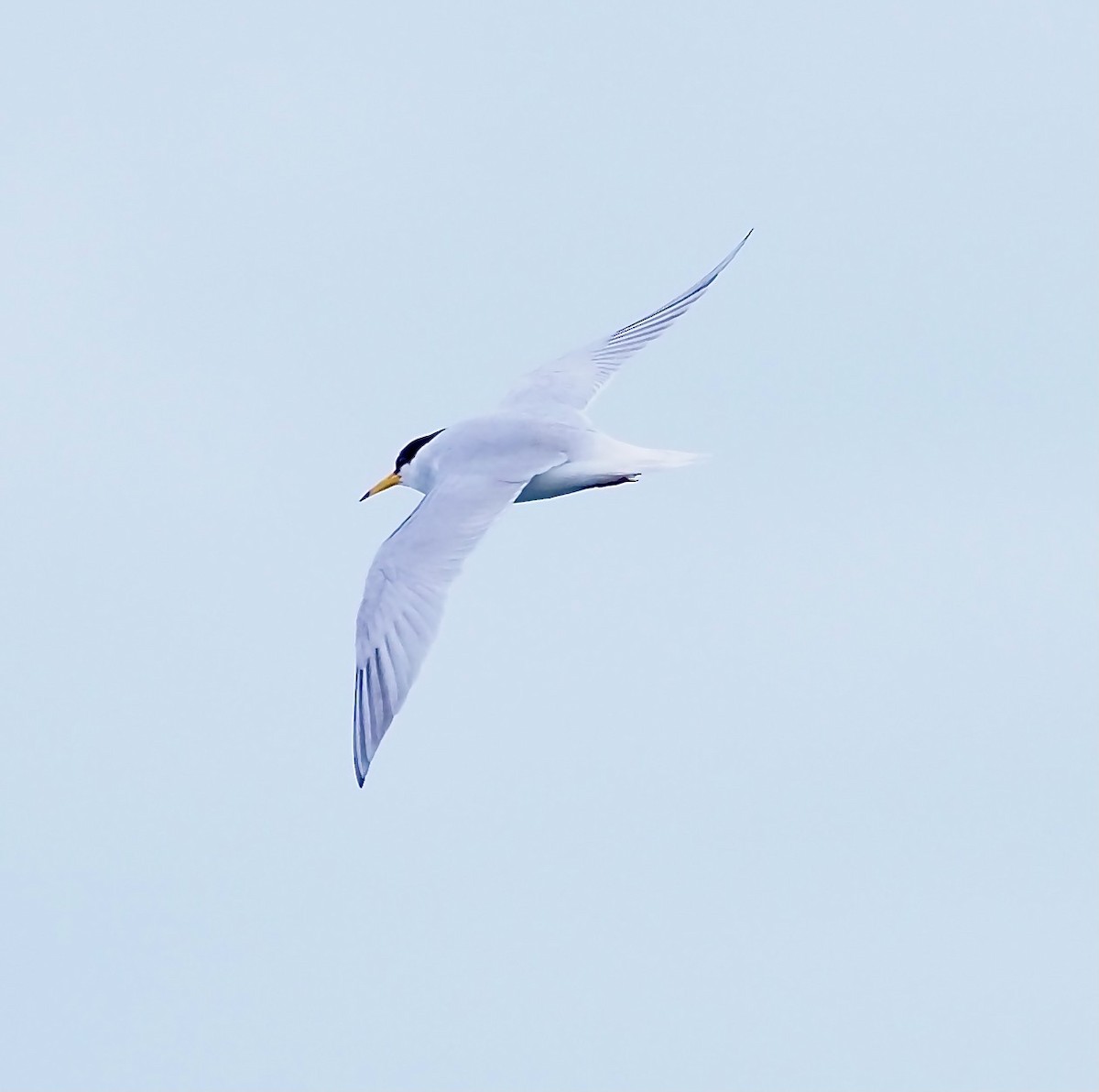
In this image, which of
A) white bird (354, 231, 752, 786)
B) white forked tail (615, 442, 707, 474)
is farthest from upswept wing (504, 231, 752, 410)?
white forked tail (615, 442, 707, 474)

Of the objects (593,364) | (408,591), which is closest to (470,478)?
(408,591)

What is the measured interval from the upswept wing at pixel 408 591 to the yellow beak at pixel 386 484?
160 cm

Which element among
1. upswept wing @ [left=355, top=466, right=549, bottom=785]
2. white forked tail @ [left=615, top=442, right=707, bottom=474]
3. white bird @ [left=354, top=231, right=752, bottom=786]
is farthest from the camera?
white forked tail @ [left=615, top=442, right=707, bottom=474]

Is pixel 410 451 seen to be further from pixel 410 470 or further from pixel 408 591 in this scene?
pixel 408 591

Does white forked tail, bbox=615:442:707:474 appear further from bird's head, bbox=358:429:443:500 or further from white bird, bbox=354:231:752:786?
bird's head, bbox=358:429:443:500

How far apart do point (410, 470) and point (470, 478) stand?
1.28m

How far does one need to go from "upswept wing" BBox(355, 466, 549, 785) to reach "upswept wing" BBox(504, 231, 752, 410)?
1540 millimetres

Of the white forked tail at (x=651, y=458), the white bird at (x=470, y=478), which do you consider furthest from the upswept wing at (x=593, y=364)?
the white forked tail at (x=651, y=458)

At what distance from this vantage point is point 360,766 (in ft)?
29.6

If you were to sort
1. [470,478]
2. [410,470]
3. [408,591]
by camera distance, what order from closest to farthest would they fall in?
[408,591] → [470,478] → [410,470]

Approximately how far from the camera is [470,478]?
34.2ft

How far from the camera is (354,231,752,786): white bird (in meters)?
9.47

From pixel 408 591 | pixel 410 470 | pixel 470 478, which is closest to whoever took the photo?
pixel 408 591

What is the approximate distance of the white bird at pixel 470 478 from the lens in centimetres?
947
